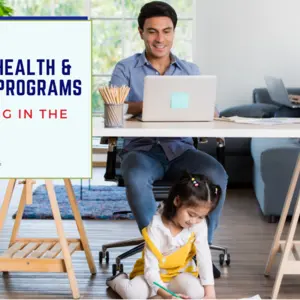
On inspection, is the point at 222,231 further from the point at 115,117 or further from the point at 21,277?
the point at 115,117

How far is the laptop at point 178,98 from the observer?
3078 millimetres

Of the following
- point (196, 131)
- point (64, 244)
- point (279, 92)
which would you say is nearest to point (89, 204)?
point (279, 92)

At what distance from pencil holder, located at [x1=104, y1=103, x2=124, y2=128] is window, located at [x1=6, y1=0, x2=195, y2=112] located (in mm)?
5023

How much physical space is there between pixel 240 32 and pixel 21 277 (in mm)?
4770

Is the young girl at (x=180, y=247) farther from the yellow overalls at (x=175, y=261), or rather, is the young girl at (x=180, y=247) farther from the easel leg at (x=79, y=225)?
the easel leg at (x=79, y=225)

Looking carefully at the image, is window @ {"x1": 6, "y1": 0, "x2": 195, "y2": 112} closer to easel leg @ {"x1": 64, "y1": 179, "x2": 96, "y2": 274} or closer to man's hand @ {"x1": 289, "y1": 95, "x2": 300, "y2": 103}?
man's hand @ {"x1": 289, "y1": 95, "x2": 300, "y2": 103}

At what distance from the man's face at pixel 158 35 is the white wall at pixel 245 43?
4113 millimetres

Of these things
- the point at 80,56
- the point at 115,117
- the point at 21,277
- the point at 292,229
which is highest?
the point at 80,56

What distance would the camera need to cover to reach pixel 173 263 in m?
2.97

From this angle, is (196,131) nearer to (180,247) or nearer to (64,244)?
(180,247)

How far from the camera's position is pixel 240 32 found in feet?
25.0

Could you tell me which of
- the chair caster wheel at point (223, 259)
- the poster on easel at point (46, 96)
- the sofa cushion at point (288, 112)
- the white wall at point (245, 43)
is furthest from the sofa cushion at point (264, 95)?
the poster on easel at point (46, 96)

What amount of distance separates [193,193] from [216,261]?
100 centimetres

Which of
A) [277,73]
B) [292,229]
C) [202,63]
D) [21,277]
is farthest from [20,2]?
[292,229]
